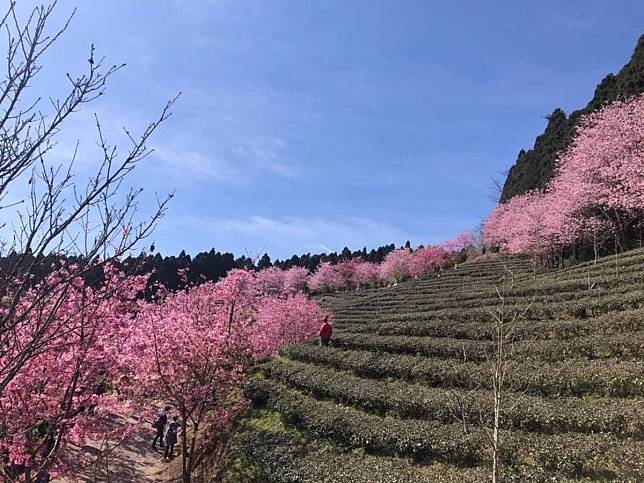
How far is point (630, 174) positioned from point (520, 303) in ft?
37.7

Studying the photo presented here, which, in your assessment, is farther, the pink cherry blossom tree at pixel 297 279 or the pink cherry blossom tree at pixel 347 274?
the pink cherry blossom tree at pixel 297 279

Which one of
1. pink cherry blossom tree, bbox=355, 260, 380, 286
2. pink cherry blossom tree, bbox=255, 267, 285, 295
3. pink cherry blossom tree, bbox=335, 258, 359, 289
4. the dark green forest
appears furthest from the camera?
pink cherry blossom tree, bbox=255, 267, 285, 295

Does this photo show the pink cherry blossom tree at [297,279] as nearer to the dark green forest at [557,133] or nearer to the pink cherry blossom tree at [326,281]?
the pink cherry blossom tree at [326,281]

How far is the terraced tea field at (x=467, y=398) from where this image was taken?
27.2 feet

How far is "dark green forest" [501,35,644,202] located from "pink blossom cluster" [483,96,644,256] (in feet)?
18.0

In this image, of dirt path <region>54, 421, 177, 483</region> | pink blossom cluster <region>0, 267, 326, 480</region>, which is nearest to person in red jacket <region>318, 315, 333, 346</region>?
pink blossom cluster <region>0, 267, 326, 480</region>

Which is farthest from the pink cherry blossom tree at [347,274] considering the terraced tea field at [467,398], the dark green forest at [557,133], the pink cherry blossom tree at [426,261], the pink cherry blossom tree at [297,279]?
the terraced tea field at [467,398]

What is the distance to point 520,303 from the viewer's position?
18.8m

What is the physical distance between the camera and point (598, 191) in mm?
28547

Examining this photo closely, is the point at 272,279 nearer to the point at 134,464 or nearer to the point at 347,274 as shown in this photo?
the point at 347,274

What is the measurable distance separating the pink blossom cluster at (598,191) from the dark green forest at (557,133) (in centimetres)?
547

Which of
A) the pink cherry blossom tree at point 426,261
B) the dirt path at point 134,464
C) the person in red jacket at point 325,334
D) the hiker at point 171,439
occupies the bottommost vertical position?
the dirt path at point 134,464

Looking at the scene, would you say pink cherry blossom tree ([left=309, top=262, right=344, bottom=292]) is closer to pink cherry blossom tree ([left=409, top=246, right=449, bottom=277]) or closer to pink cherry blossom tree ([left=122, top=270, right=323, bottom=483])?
pink cherry blossom tree ([left=409, top=246, right=449, bottom=277])

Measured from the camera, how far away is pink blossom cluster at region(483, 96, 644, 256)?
2520 cm
